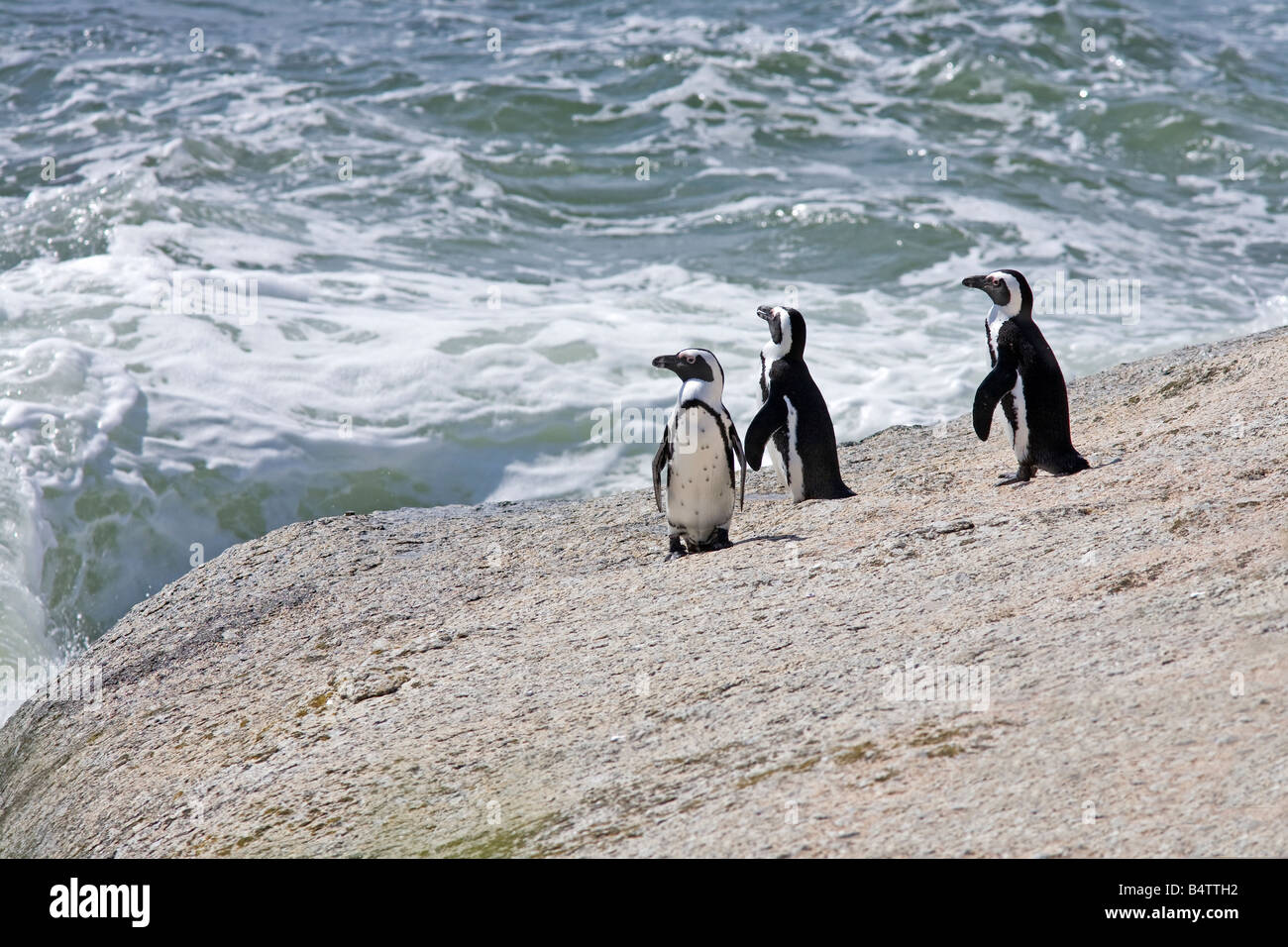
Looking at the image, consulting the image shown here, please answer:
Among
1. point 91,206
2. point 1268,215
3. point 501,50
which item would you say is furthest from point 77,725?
point 501,50

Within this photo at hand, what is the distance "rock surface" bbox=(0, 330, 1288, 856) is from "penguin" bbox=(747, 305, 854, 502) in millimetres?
156

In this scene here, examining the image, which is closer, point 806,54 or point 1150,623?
point 1150,623

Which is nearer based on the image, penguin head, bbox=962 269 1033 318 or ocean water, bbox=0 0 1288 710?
penguin head, bbox=962 269 1033 318

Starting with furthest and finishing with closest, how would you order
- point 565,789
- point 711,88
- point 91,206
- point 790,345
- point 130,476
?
point 711,88, point 91,206, point 130,476, point 790,345, point 565,789

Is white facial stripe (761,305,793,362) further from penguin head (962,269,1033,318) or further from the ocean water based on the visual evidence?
the ocean water

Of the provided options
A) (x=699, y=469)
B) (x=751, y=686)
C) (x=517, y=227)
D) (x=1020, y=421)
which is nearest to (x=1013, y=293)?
(x=1020, y=421)

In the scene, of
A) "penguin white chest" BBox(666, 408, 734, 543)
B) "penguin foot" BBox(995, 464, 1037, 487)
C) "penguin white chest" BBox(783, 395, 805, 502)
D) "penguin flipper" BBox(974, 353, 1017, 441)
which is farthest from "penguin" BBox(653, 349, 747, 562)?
"penguin foot" BBox(995, 464, 1037, 487)

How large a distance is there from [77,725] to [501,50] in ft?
52.8

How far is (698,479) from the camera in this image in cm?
552

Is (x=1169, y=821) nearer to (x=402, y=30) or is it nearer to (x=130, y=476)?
(x=130, y=476)

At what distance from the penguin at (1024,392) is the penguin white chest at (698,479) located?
1077mm

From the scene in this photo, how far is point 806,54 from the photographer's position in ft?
62.7

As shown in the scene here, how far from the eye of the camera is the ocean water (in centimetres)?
905

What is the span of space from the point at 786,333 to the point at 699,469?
903mm
